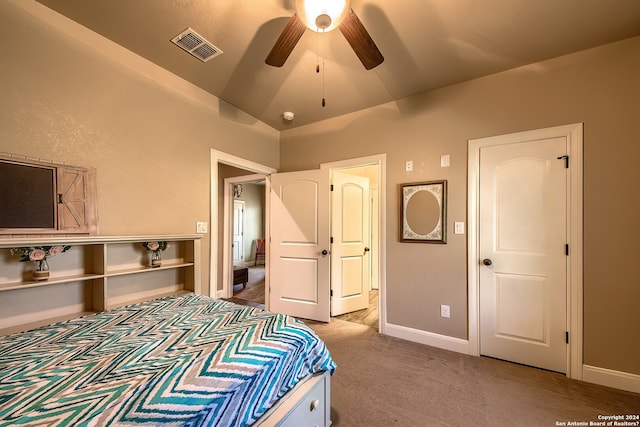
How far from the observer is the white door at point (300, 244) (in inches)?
129

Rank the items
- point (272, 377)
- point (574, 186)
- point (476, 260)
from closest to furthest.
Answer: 1. point (272, 377)
2. point (574, 186)
3. point (476, 260)

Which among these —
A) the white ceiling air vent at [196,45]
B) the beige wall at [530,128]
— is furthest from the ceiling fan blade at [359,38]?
the beige wall at [530,128]

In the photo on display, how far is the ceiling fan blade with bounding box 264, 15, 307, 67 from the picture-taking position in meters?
1.44

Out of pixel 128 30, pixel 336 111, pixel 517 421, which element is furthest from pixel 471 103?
pixel 128 30

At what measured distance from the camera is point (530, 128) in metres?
2.26

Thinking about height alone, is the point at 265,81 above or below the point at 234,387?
above

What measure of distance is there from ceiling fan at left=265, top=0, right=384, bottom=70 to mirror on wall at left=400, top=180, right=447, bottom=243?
4.98 feet

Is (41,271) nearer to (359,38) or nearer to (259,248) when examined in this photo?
(359,38)

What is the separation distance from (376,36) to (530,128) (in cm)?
161

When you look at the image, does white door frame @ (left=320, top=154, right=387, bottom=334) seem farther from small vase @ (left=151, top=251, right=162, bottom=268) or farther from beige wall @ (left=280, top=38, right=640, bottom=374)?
small vase @ (left=151, top=251, right=162, bottom=268)

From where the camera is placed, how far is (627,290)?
192cm

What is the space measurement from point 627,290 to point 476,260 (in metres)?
0.99

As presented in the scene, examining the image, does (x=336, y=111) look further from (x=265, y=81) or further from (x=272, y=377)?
(x=272, y=377)

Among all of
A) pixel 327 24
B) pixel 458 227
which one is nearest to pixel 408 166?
pixel 458 227
